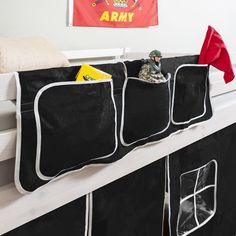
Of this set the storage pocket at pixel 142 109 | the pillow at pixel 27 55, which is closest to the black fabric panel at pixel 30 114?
the storage pocket at pixel 142 109

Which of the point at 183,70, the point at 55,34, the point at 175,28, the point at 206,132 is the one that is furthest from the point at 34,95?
the point at 175,28

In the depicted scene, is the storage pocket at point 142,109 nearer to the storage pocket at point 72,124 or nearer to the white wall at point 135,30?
the storage pocket at point 72,124

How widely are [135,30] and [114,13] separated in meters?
0.24

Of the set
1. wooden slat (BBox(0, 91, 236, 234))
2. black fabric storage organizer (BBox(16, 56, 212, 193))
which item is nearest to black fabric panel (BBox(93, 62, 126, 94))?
black fabric storage organizer (BBox(16, 56, 212, 193))

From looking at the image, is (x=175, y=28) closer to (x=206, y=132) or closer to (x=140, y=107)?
(x=206, y=132)

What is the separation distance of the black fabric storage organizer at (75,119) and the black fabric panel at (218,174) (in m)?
0.33

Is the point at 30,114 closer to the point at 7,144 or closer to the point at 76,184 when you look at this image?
the point at 7,144

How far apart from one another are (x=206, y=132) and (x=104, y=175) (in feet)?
2.04

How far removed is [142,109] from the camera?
106 cm

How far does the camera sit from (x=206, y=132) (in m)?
1.44

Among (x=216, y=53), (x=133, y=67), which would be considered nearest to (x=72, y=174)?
(x=133, y=67)

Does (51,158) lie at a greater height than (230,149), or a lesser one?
greater

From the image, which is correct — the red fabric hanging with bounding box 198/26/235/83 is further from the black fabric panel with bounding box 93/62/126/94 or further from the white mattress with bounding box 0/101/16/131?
the white mattress with bounding box 0/101/16/131

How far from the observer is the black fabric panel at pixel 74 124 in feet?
2.60
